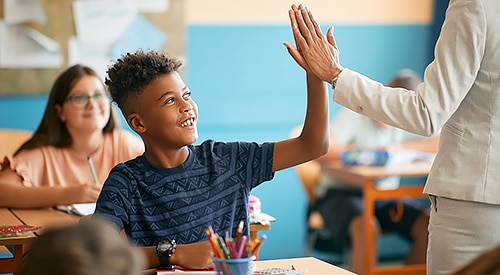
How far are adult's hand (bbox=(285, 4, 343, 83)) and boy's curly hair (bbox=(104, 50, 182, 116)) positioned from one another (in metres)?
0.34

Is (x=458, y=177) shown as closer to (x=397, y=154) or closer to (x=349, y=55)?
(x=397, y=154)

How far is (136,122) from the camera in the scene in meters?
2.25

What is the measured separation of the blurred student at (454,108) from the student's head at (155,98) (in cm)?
31

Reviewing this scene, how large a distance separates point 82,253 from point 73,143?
2448 millimetres

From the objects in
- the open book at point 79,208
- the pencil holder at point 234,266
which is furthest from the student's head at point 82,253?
the open book at point 79,208

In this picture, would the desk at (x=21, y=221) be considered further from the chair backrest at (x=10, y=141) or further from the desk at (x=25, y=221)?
the chair backrest at (x=10, y=141)

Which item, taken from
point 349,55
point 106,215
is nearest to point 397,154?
point 349,55

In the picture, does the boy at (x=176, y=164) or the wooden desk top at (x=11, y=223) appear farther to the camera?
the wooden desk top at (x=11, y=223)

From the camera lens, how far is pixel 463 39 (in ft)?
6.59

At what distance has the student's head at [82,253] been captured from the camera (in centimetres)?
106

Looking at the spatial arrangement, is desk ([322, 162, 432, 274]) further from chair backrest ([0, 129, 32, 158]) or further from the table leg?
chair backrest ([0, 129, 32, 158])

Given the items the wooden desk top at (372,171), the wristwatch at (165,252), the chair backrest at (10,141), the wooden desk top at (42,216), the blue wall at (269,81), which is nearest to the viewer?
the wristwatch at (165,252)

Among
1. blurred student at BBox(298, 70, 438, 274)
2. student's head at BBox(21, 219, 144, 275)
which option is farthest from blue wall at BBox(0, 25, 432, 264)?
student's head at BBox(21, 219, 144, 275)

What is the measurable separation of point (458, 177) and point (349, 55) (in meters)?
3.41
